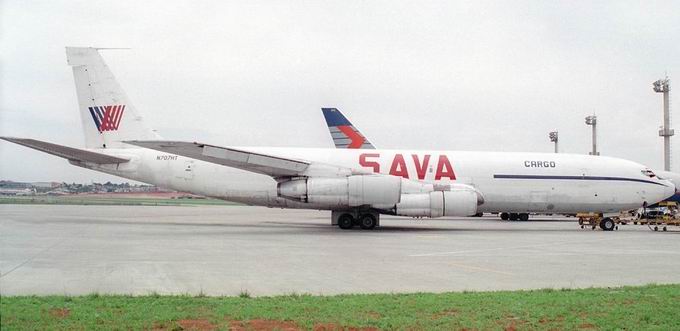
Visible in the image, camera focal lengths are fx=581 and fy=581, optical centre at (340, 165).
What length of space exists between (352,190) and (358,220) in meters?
1.99

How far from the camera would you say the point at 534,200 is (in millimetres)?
24922

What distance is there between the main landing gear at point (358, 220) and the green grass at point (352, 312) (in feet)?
50.3

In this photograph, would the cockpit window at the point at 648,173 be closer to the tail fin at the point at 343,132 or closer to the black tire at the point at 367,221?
the black tire at the point at 367,221

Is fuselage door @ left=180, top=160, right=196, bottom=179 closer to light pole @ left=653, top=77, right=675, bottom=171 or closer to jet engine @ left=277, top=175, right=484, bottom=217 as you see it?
jet engine @ left=277, top=175, right=484, bottom=217

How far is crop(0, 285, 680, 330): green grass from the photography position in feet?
19.3

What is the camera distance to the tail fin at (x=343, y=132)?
40.9 meters

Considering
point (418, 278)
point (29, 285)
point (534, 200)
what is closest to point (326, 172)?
point (534, 200)

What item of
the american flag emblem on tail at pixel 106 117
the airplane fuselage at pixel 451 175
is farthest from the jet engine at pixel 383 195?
the american flag emblem on tail at pixel 106 117

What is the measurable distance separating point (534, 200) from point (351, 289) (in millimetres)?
18389

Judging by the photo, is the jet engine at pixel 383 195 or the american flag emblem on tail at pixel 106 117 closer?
the jet engine at pixel 383 195

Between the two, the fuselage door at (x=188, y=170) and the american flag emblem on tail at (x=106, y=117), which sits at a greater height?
the american flag emblem on tail at (x=106, y=117)

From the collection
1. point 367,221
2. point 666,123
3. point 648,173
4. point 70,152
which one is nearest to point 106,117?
point 70,152

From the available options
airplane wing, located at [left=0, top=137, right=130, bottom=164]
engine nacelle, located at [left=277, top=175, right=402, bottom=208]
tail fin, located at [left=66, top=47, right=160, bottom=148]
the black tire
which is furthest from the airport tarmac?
tail fin, located at [left=66, top=47, right=160, bottom=148]

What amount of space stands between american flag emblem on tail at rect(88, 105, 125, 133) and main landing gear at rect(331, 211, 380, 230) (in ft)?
34.3
